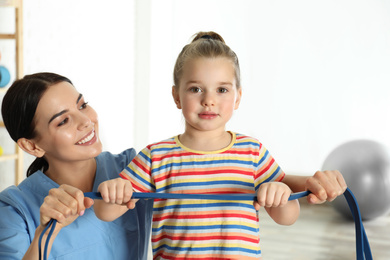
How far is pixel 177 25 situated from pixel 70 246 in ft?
12.5

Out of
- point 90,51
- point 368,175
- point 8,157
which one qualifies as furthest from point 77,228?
point 90,51

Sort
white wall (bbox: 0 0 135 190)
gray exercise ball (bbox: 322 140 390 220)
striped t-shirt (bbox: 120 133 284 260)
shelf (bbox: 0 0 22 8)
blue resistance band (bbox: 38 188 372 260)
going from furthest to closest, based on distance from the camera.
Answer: gray exercise ball (bbox: 322 140 390 220) < white wall (bbox: 0 0 135 190) < shelf (bbox: 0 0 22 8) < striped t-shirt (bbox: 120 133 284 260) < blue resistance band (bbox: 38 188 372 260)

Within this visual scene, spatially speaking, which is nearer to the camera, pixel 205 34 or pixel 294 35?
pixel 205 34

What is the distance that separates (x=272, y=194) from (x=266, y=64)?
3.66 metres

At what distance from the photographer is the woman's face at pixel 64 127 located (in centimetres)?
136

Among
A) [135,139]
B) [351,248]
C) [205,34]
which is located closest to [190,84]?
[205,34]

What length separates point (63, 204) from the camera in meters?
1.04

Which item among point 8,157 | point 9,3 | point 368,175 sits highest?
point 9,3

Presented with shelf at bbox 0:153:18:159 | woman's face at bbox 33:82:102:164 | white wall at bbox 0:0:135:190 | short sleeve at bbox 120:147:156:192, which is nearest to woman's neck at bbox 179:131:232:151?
short sleeve at bbox 120:147:156:192

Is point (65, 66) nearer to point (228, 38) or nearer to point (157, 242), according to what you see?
point (228, 38)

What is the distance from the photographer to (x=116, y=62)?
14.9ft

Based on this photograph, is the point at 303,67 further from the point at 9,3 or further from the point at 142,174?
the point at 142,174

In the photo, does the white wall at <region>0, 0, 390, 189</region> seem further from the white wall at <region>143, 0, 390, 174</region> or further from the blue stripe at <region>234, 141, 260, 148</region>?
the blue stripe at <region>234, 141, 260, 148</region>

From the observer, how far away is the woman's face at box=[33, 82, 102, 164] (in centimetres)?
136
